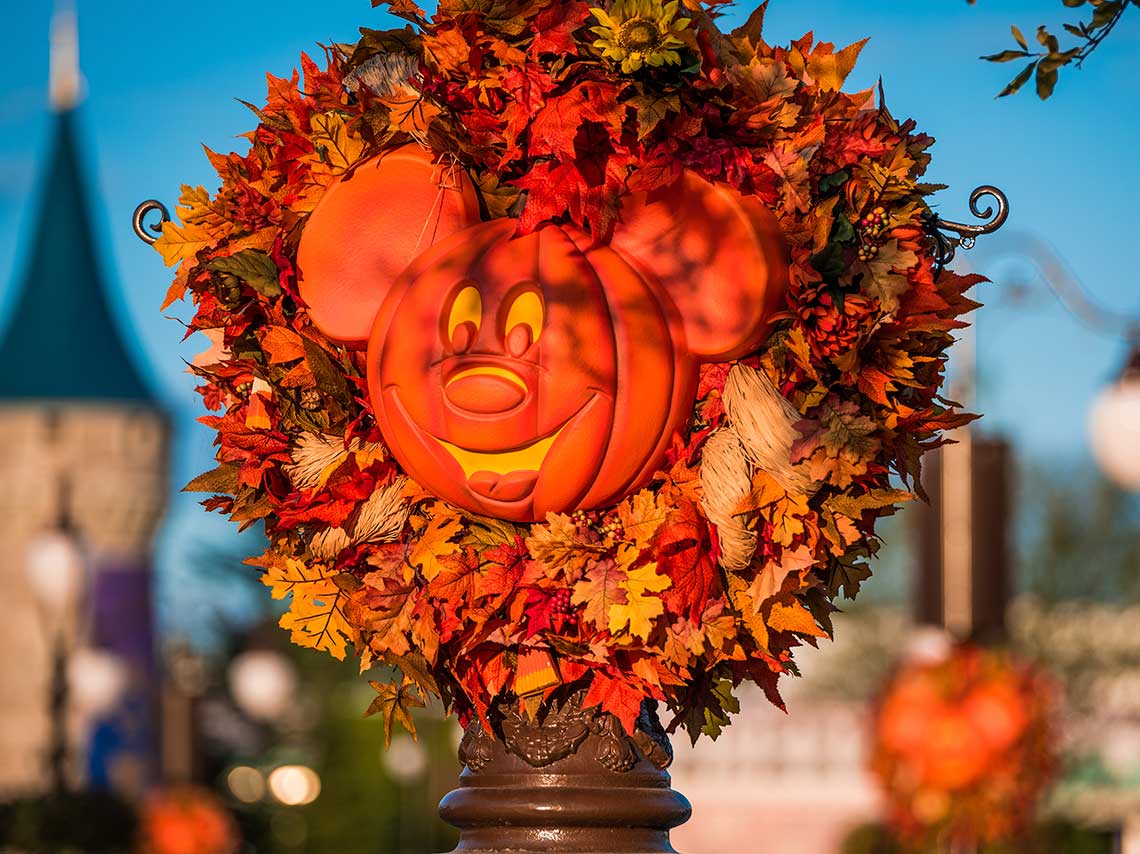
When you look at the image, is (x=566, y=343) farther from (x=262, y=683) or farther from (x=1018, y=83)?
(x=262, y=683)

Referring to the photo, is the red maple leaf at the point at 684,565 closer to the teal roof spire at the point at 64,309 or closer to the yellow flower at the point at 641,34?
the yellow flower at the point at 641,34

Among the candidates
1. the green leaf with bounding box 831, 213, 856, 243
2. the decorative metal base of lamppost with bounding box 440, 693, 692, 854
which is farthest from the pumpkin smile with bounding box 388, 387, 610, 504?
the green leaf with bounding box 831, 213, 856, 243

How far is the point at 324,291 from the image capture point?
3.62 metres

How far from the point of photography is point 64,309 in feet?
160

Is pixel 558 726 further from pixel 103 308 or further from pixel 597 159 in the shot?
pixel 103 308

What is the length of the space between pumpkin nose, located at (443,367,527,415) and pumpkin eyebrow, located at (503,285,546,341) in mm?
82

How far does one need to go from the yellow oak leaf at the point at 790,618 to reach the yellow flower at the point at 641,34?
100 cm

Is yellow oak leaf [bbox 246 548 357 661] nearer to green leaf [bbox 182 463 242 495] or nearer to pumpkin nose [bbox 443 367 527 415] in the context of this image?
green leaf [bbox 182 463 242 495]

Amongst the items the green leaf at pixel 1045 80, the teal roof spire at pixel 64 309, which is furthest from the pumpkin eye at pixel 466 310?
the teal roof spire at pixel 64 309

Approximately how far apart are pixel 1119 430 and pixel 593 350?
21.8 feet

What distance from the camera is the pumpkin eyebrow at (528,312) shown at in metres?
3.43

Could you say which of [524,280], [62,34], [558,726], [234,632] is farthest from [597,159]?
[62,34]

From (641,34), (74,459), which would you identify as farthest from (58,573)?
(74,459)

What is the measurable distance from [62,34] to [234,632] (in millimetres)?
22582
